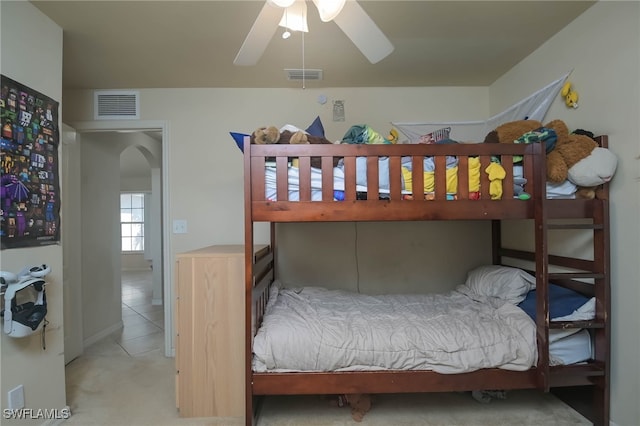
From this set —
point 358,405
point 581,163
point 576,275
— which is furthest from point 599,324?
point 358,405

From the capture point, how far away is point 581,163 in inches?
65.3

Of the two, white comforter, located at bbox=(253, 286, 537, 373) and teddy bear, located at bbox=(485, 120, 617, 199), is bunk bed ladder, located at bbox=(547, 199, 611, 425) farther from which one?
white comforter, located at bbox=(253, 286, 537, 373)

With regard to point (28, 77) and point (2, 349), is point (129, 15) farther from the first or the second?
point (2, 349)

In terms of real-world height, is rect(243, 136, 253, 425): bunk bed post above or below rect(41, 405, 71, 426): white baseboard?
above

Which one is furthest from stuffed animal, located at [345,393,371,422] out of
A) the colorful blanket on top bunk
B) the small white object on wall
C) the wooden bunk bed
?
the small white object on wall

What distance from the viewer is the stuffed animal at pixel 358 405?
185cm

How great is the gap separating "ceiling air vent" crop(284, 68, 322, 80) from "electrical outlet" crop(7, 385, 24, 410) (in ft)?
8.04

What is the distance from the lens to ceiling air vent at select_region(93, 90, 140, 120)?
278cm

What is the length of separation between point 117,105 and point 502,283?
331 centimetres

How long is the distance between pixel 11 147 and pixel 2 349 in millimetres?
944

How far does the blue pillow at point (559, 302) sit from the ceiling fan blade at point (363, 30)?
1613mm

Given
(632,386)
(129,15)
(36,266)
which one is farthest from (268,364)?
(129,15)

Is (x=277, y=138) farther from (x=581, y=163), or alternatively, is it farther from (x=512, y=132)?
(x=581, y=163)

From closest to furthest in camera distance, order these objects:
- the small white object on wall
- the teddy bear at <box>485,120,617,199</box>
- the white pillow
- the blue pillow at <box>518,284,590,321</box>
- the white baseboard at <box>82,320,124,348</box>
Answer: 1. the teddy bear at <box>485,120,617,199</box>
2. the blue pillow at <box>518,284,590,321</box>
3. the white pillow
4. the small white object on wall
5. the white baseboard at <box>82,320,124,348</box>
